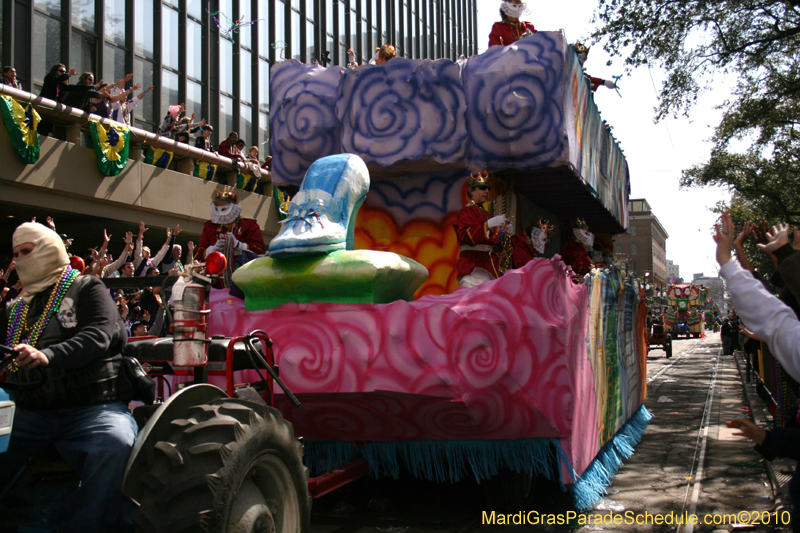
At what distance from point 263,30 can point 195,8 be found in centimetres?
361

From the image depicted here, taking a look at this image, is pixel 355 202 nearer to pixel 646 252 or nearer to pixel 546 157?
→ pixel 546 157

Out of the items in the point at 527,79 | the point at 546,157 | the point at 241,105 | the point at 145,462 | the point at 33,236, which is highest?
the point at 241,105

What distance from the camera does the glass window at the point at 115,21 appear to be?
1684 centimetres

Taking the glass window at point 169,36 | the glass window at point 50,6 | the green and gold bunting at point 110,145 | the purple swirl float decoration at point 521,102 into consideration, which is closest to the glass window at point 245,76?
the glass window at point 169,36

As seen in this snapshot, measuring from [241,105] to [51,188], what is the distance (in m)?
10.4

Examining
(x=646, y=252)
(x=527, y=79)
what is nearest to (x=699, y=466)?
(x=527, y=79)

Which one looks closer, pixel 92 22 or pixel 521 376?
pixel 521 376

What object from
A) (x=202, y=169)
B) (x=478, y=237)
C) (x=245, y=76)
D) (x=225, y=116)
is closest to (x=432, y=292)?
(x=478, y=237)

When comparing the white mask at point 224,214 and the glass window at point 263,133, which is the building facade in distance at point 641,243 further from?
the white mask at point 224,214

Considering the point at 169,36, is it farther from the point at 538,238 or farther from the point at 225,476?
the point at 225,476

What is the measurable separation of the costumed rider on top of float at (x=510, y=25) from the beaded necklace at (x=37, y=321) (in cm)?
626

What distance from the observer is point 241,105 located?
870 inches

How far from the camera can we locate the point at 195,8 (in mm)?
20016

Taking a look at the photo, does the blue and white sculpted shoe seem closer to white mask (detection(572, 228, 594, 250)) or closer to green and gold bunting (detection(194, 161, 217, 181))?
white mask (detection(572, 228, 594, 250))
